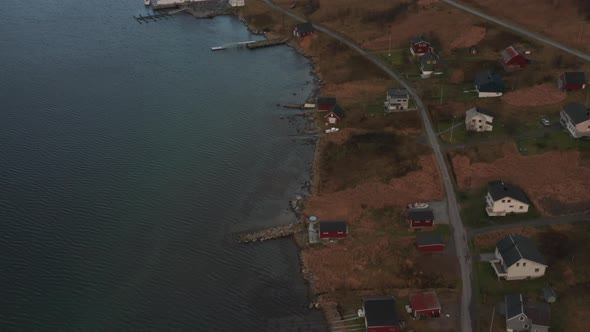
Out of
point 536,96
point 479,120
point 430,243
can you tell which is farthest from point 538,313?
point 536,96

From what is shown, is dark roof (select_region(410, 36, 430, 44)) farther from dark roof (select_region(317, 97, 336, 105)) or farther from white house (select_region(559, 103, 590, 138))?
white house (select_region(559, 103, 590, 138))

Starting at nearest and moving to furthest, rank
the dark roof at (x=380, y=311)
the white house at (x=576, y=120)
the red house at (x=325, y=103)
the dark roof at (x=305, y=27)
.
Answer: the dark roof at (x=380, y=311) < the white house at (x=576, y=120) < the red house at (x=325, y=103) < the dark roof at (x=305, y=27)

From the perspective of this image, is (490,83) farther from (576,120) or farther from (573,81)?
(576,120)

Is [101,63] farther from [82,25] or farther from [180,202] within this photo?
[180,202]

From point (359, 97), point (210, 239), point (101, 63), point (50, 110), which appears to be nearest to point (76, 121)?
point (50, 110)

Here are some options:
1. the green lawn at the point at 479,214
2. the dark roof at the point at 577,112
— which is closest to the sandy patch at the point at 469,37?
the dark roof at the point at 577,112

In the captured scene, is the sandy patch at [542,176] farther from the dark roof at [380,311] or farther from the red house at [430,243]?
the dark roof at [380,311]

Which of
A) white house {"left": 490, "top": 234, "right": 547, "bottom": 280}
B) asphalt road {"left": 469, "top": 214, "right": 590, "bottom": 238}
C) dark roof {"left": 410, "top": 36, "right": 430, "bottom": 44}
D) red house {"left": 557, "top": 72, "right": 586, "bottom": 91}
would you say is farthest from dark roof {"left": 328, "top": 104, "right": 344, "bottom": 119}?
white house {"left": 490, "top": 234, "right": 547, "bottom": 280}
